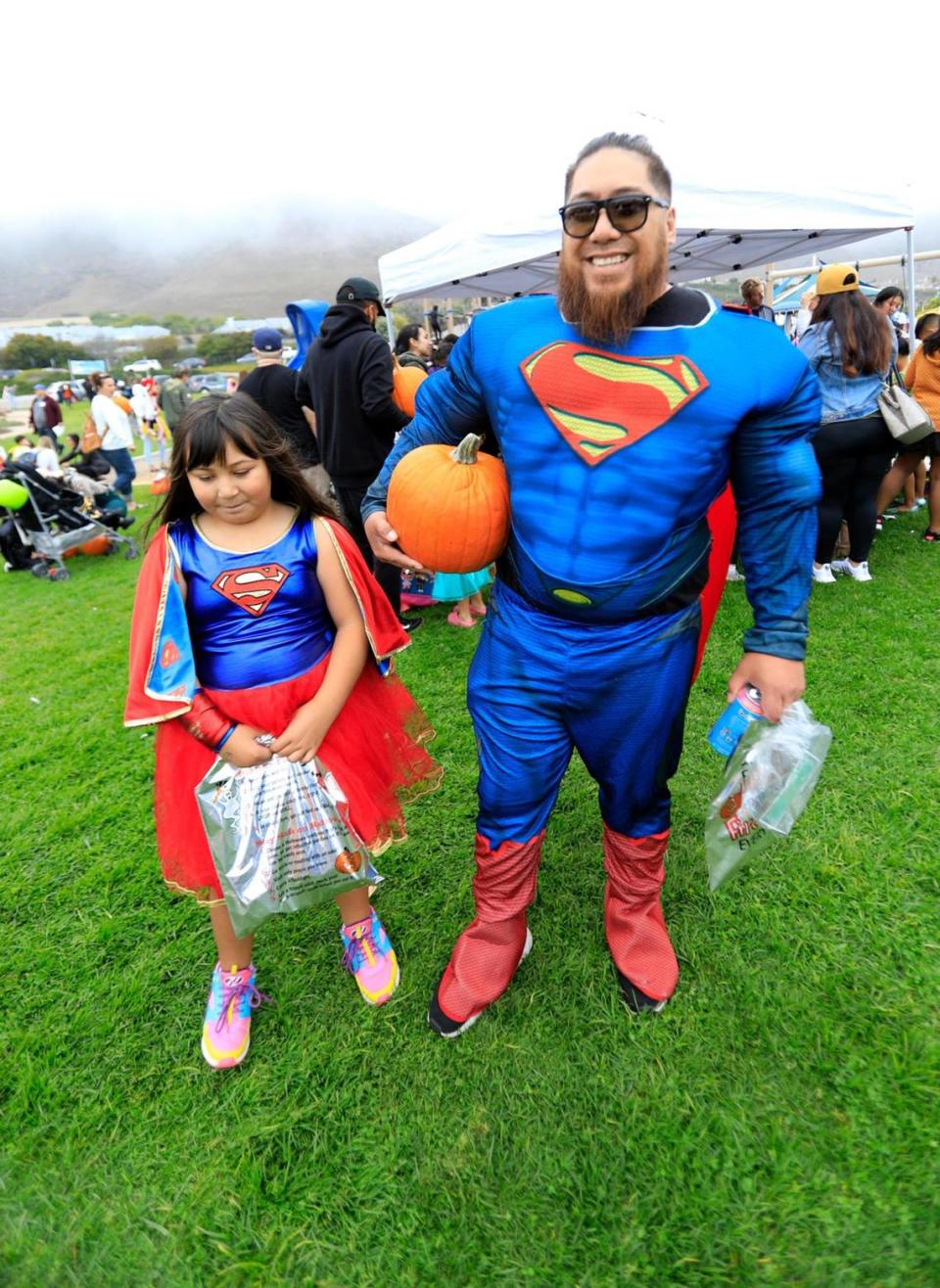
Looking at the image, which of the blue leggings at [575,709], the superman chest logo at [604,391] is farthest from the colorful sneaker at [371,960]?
the superman chest logo at [604,391]

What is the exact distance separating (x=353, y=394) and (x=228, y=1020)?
3.35 metres

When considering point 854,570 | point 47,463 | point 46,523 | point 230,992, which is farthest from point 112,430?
point 230,992

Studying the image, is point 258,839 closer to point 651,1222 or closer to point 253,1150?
point 253,1150

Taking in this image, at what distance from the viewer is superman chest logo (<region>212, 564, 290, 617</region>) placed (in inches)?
68.8

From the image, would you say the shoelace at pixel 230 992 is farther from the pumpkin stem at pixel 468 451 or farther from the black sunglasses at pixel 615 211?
the black sunglasses at pixel 615 211

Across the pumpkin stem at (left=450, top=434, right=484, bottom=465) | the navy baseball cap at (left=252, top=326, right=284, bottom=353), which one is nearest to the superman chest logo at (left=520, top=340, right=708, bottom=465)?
the pumpkin stem at (left=450, top=434, right=484, bottom=465)

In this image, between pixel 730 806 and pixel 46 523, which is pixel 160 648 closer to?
pixel 730 806

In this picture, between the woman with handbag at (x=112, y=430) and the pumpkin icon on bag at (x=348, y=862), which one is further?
the woman with handbag at (x=112, y=430)

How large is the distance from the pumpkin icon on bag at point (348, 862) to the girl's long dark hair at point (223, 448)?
0.91m

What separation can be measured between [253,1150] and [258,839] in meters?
0.77

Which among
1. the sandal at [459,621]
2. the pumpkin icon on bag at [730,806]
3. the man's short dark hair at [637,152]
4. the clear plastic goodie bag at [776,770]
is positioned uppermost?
the man's short dark hair at [637,152]

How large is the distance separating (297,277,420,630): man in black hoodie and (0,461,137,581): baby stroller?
378cm

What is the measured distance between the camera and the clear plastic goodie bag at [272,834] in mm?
1802

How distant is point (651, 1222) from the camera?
63.0 inches
